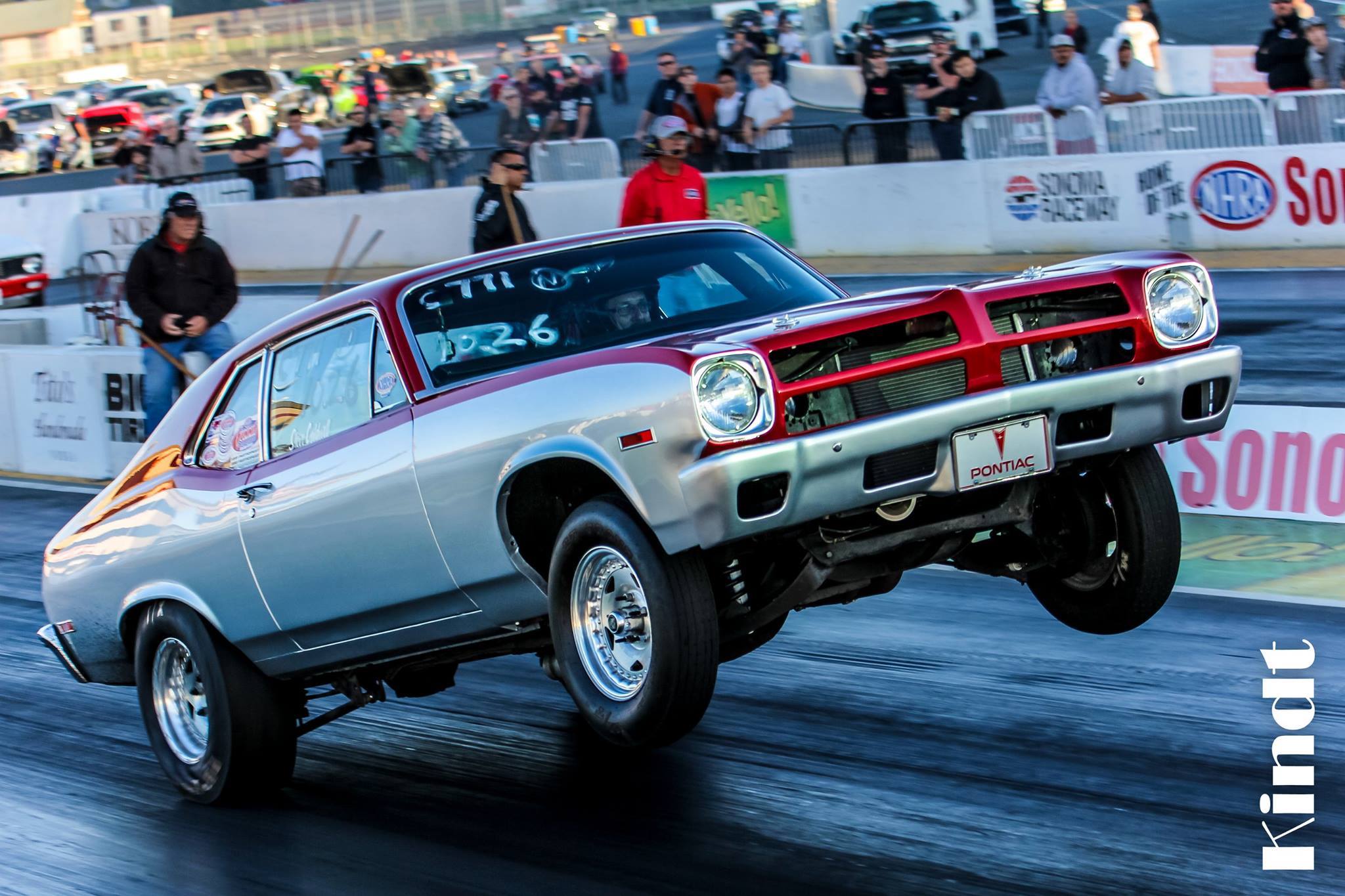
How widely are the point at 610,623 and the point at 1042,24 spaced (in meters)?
38.7

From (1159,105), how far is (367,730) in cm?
1189

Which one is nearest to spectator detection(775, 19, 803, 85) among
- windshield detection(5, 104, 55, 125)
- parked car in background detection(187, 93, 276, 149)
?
parked car in background detection(187, 93, 276, 149)

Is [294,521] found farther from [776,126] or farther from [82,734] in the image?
[776,126]

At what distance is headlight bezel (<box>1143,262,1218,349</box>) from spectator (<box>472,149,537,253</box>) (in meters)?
6.39

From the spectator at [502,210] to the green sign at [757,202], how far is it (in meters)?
7.77

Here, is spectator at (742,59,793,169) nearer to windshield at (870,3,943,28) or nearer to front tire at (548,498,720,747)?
front tire at (548,498,720,747)

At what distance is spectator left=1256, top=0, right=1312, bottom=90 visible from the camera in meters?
16.4

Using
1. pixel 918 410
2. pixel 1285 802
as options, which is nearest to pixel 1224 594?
pixel 1285 802

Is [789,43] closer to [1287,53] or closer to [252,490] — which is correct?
[1287,53]

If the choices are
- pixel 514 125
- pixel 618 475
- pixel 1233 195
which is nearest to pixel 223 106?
pixel 514 125

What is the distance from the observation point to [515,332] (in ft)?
18.4

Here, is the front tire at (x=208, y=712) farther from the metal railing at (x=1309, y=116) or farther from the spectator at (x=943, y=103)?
the spectator at (x=943, y=103)

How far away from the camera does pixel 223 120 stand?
171ft

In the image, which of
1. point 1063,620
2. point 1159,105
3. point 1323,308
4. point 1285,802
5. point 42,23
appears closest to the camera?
point 1285,802
